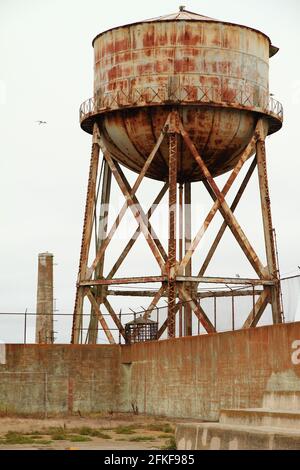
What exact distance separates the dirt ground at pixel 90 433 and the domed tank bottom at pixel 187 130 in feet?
33.6

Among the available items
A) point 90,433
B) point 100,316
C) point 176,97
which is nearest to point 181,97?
point 176,97

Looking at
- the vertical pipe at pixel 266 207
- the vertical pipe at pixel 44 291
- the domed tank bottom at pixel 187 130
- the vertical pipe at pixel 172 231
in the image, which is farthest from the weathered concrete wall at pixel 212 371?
the vertical pipe at pixel 44 291

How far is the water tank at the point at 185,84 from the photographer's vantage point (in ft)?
137

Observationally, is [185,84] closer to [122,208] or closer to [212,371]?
[122,208]

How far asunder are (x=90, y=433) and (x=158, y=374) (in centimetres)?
844

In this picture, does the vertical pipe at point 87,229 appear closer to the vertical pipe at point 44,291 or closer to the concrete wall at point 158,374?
the concrete wall at point 158,374

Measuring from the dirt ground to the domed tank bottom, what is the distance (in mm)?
10254

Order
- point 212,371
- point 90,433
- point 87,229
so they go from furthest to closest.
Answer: point 87,229, point 212,371, point 90,433

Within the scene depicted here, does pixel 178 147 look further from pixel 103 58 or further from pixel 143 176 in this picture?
pixel 103 58

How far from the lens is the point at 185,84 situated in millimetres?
41719

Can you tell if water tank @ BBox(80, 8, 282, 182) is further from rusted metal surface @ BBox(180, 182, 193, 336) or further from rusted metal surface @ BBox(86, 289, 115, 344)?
rusted metal surface @ BBox(86, 289, 115, 344)

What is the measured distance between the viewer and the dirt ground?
25688 mm
